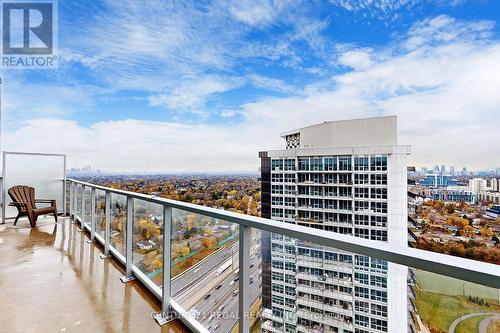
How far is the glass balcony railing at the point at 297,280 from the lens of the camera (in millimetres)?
740

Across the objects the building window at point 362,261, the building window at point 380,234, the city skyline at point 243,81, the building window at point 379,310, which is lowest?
the building window at point 380,234

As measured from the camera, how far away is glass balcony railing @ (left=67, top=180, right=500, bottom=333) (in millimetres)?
740

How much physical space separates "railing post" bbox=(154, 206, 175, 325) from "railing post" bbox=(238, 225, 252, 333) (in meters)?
0.98

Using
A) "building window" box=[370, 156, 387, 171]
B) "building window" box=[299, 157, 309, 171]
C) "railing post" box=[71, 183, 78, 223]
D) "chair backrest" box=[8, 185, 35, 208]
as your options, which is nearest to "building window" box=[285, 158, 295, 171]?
"building window" box=[299, 157, 309, 171]

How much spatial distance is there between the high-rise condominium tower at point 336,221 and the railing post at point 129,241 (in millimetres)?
2117

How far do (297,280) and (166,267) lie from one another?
150cm

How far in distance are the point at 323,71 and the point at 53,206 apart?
14237 mm

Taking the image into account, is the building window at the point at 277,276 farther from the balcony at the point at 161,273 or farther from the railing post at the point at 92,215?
the railing post at the point at 92,215

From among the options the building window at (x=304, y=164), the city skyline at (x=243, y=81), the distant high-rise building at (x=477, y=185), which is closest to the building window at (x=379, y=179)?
the city skyline at (x=243, y=81)

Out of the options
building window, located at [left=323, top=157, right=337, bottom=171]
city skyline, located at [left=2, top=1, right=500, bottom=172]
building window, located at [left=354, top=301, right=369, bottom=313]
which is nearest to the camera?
building window, located at [left=354, top=301, right=369, bottom=313]

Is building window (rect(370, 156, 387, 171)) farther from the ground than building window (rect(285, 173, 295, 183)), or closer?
farther from the ground

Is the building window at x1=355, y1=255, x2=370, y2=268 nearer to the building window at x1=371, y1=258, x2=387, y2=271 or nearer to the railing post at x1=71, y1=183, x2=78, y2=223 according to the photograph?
the building window at x1=371, y1=258, x2=387, y2=271

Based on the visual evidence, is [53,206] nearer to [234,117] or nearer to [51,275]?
[51,275]

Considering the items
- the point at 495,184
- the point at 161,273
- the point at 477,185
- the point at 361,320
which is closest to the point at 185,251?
the point at 161,273
